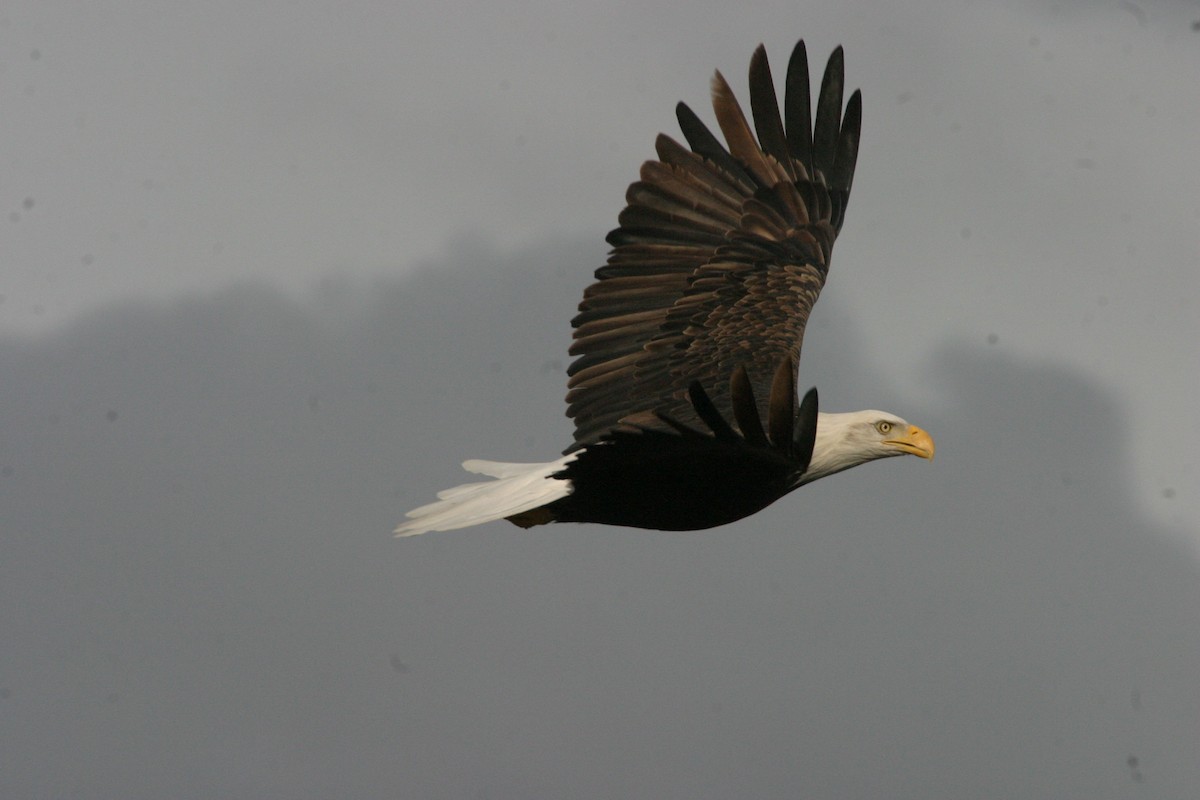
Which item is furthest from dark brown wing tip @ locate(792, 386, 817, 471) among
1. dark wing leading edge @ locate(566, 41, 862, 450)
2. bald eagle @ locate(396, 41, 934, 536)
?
dark wing leading edge @ locate(566, 41, 862, 450)

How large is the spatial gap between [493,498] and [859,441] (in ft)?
5.95

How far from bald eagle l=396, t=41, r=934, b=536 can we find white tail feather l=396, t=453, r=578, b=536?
0.03 ft

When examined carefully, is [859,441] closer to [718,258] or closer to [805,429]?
[718,258]

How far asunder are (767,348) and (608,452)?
55.7 inches

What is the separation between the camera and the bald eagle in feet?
25.0

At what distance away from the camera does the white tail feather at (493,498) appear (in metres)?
7.77

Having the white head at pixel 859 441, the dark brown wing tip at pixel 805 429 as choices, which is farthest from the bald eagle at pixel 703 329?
the dark brown wing tip at pixel 805 429

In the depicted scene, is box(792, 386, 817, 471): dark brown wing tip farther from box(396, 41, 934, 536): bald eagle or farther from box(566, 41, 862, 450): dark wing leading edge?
Answer: box(566, 41, 862, 450): dark wing leading edge

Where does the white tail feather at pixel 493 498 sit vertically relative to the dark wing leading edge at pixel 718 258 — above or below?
below

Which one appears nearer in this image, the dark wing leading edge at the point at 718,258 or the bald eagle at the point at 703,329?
the bald eagle at the point at 703,329

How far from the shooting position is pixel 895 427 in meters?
8.62

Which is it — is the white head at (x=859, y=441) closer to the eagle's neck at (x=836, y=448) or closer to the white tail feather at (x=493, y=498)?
the eagle's neck at (x=836, y=448)

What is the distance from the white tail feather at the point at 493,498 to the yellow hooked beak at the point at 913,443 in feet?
5.39

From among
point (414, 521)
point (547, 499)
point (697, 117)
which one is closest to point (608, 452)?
point (547, 499)
